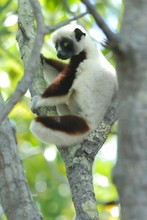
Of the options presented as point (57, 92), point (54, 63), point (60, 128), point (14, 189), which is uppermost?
point (54, 63)

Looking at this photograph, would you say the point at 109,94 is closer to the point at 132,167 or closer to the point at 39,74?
the point at 39,74

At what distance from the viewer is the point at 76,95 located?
5758 millimetres

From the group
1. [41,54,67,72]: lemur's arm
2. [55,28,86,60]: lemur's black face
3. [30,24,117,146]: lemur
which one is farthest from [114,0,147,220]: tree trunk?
[55,28,86,60]: lemur's black face

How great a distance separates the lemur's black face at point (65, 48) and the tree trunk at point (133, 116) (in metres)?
3.73

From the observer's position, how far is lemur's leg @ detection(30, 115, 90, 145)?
5223mm

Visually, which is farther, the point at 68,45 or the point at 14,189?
the point at 68,45

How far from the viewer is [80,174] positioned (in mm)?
→ 4473

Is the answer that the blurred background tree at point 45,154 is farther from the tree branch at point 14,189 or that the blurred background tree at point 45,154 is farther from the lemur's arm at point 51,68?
the tree branch at point 14,189

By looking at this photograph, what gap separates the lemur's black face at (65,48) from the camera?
621cm

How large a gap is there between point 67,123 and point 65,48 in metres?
1.10

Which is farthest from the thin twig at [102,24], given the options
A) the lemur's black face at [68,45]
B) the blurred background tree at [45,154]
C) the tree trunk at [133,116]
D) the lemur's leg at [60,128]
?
the blurred background tree at [45,154]

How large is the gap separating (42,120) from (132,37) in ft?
9.35

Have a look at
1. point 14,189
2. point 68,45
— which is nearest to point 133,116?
point 14,189

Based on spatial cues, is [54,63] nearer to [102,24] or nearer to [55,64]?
[55,64]
